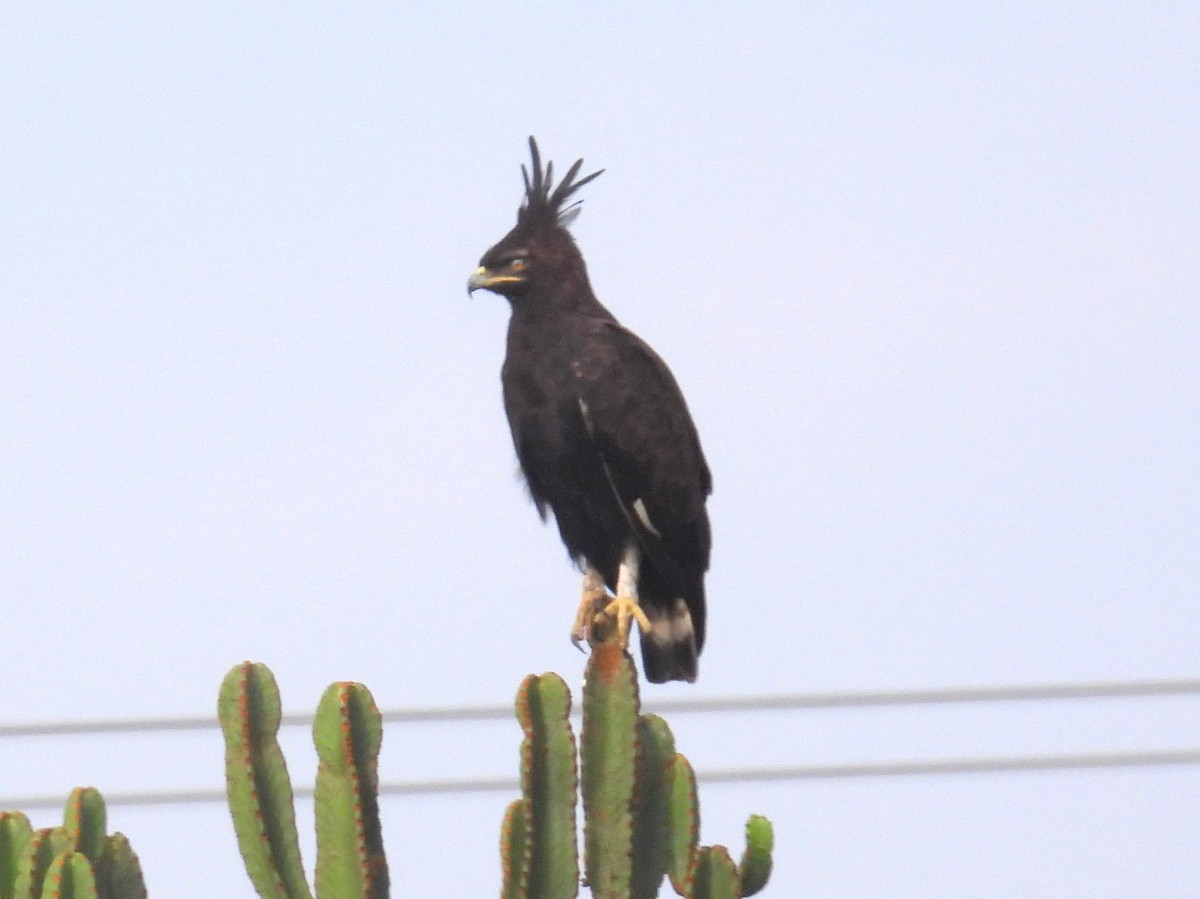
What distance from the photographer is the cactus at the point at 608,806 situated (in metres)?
5.21

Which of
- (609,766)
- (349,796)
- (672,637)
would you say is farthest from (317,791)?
(672,637)

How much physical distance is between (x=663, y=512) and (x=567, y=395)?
0.59 metres

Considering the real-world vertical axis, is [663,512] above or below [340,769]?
above

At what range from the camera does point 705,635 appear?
309 inches

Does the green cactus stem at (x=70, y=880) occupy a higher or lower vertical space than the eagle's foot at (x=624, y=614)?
lower

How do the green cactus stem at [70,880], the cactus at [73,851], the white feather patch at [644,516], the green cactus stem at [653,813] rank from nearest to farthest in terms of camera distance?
the green cactus stem at [70,880], the cactus at [73,851], the green cactus stem at [653,813], the white feather patch at [644,516]

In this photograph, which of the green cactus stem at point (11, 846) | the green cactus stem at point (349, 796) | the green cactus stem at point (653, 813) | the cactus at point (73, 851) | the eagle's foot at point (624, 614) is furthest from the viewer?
the eagle's foot at point (624, 614)

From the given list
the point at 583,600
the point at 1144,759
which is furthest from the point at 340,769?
the point at 1144,759

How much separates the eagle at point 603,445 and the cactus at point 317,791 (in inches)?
88.4

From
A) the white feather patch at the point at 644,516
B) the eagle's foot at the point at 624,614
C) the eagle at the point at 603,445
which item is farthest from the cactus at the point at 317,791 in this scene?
the white feather patch at the point at 644,516

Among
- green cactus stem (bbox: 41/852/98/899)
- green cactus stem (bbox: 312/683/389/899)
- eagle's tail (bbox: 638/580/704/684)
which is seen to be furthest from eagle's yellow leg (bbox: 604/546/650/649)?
green cactus stem (bbox: 41/852/98/899)

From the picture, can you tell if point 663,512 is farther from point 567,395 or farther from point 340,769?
point 340,769

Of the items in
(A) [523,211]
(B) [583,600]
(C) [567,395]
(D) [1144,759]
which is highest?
(A) [523,211]

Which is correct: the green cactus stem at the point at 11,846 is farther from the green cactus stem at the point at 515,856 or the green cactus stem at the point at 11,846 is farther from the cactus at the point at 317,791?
the green cactus stem at the point at 515,856
